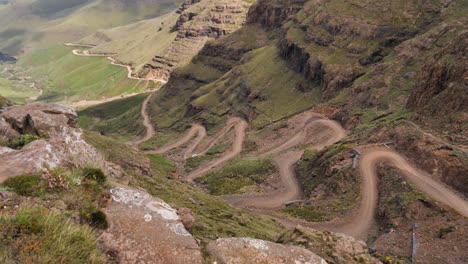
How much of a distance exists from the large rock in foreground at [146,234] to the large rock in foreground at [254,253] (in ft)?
3.24

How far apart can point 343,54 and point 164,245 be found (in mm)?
96364

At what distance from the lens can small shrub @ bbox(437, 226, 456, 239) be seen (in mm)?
32016

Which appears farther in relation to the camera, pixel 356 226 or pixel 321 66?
pixel 321 66

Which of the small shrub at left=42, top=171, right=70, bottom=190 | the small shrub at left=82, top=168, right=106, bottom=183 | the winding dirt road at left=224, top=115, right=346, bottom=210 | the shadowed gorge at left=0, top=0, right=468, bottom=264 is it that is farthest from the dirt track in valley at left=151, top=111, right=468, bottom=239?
the small shrub at left=42, top=171, right=70, bottom=190

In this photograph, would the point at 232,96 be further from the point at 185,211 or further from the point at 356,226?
the point at 185,211

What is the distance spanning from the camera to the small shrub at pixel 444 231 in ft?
105

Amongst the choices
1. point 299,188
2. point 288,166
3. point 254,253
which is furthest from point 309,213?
point 254,253

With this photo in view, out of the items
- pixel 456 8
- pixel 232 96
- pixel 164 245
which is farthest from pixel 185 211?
pixel 232 96

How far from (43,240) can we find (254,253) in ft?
21.9

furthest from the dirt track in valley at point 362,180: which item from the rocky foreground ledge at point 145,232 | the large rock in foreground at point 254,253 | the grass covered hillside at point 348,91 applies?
the rocky foreground ledge at point 145,232

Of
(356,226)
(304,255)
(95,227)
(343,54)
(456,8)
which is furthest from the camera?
(343,54)

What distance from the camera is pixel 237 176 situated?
70.9 metres

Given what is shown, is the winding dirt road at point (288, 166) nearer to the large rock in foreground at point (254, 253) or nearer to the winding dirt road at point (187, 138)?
the winding dirt road at point (187, 138)

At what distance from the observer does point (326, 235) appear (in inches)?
844
